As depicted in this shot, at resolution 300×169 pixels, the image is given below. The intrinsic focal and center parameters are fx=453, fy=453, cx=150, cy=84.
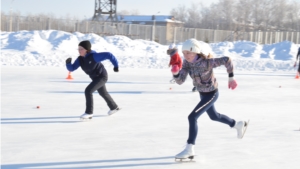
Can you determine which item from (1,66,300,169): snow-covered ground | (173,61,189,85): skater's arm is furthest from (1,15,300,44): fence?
(173,61,189,85): skater's arm

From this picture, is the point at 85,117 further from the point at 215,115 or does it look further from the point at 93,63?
the point at 215,115

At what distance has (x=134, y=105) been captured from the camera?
9.55 meters

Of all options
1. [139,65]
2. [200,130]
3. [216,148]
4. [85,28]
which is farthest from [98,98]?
[85,28]

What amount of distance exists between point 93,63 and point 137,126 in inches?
53.6

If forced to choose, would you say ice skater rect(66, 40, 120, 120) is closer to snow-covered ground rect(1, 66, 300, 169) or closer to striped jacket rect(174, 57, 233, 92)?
snow-covered ground rect(1, 66, 300, 169)

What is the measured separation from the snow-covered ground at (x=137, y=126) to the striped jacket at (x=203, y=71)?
0.83 m

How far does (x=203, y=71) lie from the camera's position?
17.4 feet

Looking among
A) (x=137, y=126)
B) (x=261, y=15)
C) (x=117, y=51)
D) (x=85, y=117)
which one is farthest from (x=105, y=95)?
(x=261, y=15)

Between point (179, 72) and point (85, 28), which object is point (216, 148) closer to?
point (179, 72)

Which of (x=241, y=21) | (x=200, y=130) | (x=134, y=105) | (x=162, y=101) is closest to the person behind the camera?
(x=200, y=130)

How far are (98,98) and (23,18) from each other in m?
30.3

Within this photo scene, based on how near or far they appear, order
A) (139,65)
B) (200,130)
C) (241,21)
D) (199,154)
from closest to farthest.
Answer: (199,154) < (200,130) < (139,65) < (241,21)

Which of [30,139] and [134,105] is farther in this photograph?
[134,105]

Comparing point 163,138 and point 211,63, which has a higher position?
point 211,63
